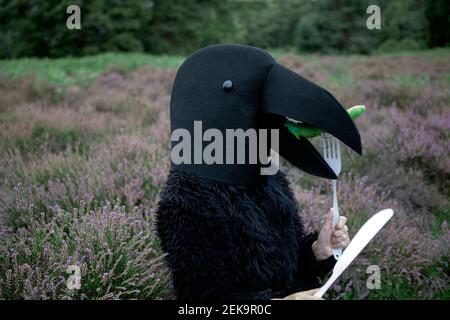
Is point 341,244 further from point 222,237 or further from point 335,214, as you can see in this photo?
point 222,237

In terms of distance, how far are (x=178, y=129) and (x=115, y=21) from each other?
26.5 m

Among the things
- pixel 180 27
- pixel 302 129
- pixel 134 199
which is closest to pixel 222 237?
pixel 302 129

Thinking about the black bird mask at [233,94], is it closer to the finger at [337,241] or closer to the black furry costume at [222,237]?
the black furry costume at [222,237]

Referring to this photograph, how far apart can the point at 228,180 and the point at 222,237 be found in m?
0.19

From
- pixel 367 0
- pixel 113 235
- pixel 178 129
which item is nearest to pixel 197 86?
pixel 178 129

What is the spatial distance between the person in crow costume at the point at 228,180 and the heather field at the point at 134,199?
479 mm

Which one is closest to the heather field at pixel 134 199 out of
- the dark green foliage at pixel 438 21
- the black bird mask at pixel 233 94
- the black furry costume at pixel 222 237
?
the black furry costume at pixel 222 237

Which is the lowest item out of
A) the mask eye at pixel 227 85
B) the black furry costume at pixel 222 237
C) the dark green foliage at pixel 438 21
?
the black furry costume at pixel 222 237

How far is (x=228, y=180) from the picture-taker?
129cm

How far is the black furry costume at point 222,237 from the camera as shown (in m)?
1.24

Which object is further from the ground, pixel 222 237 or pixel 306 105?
pixel 306 105

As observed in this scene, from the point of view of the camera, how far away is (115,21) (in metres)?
25.2

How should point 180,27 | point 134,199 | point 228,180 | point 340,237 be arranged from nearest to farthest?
point 228,180 → point 340,237 → point 134,199 → point 180,27

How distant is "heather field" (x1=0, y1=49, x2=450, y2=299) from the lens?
5.69ft
